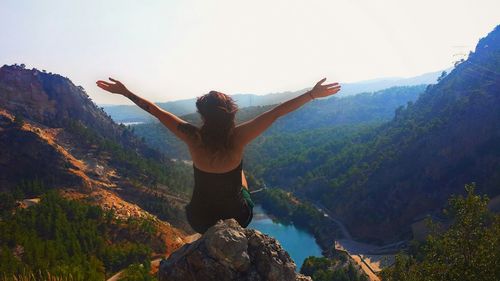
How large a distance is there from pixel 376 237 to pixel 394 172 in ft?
38.5

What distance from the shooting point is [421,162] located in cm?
6662

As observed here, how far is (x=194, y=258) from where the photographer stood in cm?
379

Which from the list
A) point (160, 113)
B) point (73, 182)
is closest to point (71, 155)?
point (73, 182)

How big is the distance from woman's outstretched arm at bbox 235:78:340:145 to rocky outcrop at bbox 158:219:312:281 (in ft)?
2.65

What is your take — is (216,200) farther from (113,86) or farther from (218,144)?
(113,86)

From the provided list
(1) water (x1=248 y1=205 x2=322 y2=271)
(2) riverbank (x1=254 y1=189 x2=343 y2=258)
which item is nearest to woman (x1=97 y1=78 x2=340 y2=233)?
(1) water (x1=248 y1=205 x2=322 y2=271)

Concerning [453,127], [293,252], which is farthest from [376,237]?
[453,127]

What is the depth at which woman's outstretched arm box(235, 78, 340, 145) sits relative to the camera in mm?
3762

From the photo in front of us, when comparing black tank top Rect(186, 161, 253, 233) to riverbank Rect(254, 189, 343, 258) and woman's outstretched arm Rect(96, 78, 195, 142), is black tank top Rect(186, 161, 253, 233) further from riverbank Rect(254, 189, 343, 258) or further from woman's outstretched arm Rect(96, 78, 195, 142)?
riverbank Rect(254, 189, 343, 258)

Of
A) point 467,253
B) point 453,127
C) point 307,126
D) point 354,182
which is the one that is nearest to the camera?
point 467,253

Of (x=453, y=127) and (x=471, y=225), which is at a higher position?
(x=471, y=225)

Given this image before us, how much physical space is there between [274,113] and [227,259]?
134 centimetres

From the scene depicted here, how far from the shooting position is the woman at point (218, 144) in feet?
12.7

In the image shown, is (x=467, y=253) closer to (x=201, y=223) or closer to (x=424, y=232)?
(x=201, y=223)
